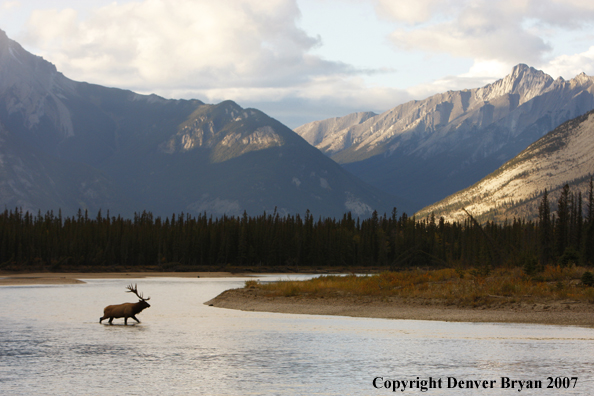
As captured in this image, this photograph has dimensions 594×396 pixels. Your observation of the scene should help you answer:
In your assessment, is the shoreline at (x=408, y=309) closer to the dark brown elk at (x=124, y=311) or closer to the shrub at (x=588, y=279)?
the shrub at (x=588, y=279)

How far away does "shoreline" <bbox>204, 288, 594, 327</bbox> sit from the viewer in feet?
130

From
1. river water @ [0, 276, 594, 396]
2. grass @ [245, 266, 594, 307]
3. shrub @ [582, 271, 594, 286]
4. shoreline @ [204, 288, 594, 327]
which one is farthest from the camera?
shrub @ [582, 271, 594, 286]

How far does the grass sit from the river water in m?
8.24

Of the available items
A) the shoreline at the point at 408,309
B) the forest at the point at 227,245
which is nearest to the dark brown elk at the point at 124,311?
the shoreline at the point at 408,309

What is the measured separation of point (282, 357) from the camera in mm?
25438

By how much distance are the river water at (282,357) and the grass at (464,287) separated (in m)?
8.24

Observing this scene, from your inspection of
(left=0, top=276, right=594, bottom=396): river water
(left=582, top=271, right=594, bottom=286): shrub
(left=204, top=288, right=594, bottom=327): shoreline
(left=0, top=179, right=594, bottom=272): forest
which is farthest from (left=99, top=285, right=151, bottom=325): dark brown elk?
(left=0, top=179, right=594, bottom=272): forest

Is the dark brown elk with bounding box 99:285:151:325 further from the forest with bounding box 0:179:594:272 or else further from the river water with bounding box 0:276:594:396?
the forest with bounding box 0:179:594:272

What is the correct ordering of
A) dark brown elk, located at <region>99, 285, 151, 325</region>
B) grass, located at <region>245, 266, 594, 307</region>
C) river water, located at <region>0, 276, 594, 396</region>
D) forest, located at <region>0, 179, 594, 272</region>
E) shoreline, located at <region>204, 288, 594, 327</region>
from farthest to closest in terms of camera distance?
1. forest, located at <region>0, 179, 594, 272</region>
2. grass, located at <region>245, 266, 594, 307</region>
3. shoreline, located at <region>204, 288, 594, 327</region>
4. dark brown elk, located at <region>99, 285, 151, 325</region>
5. river water, located at <region>0, 276, 594, 396</region>

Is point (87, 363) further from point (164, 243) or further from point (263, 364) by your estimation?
point (164, 243)

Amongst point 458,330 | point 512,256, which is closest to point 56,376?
point 458,330

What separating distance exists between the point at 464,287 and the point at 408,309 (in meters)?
6.01

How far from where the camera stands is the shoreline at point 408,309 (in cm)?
3960

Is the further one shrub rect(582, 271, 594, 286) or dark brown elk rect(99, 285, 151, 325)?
shrub rect(582, 271, 594, 286)
